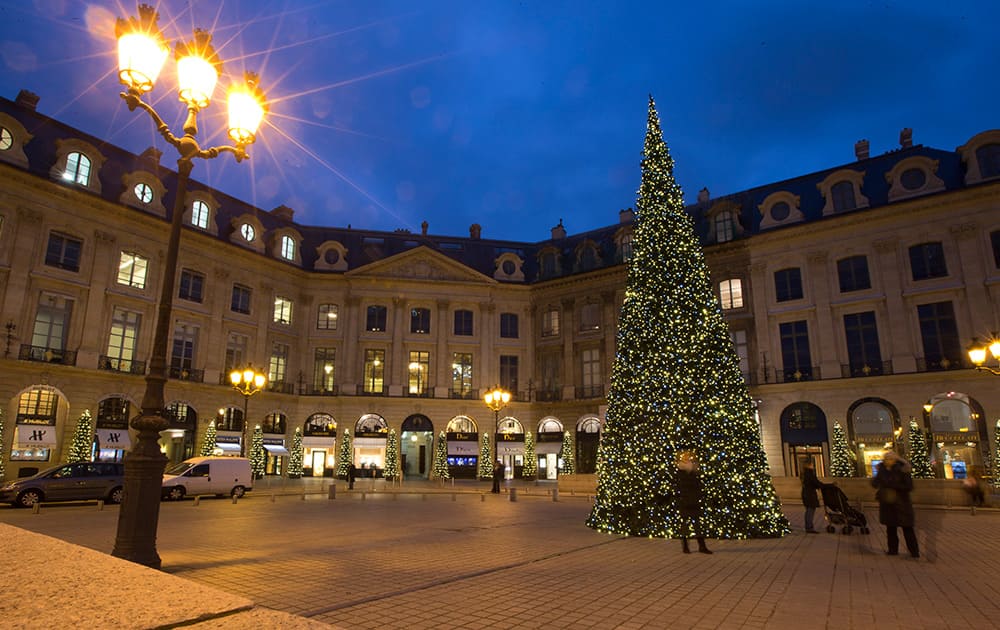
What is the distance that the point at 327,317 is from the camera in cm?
4272

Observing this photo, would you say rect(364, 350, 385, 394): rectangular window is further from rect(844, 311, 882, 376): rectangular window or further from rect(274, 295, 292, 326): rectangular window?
rect(844, 311, 882, 376): rectangular window

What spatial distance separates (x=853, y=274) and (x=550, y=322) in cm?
1927

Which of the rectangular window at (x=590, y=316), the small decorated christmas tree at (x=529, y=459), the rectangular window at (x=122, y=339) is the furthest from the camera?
the rectangular window at (x=590, y=316)

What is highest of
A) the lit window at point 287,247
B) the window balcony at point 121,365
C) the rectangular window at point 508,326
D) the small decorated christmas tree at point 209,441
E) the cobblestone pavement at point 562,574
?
the lit window at point 287,247

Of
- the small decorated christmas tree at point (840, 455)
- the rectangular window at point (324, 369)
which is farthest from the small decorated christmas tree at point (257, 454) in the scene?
the small decorated christmas tree at point (840, 455)

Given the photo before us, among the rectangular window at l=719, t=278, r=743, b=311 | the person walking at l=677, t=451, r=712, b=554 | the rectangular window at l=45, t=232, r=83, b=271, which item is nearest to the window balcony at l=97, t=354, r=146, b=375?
the rectangular window at l=45, t=232, r=83, b=271

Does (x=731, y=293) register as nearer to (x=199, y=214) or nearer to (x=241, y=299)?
(x=241, y=299)

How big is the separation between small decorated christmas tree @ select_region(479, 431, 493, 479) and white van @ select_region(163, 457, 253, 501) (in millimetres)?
18993

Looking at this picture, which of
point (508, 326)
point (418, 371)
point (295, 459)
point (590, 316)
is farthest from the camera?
point (508, 326)

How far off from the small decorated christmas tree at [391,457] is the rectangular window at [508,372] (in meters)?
8.54

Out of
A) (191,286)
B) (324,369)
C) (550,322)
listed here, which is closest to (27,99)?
(191,286)

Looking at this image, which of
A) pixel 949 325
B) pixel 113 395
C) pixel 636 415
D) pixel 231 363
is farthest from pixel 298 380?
pixel 949 325

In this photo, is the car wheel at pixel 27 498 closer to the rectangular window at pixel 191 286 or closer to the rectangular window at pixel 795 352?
the rectangular window at pixel 191 286

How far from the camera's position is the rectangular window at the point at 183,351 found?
34281mm
